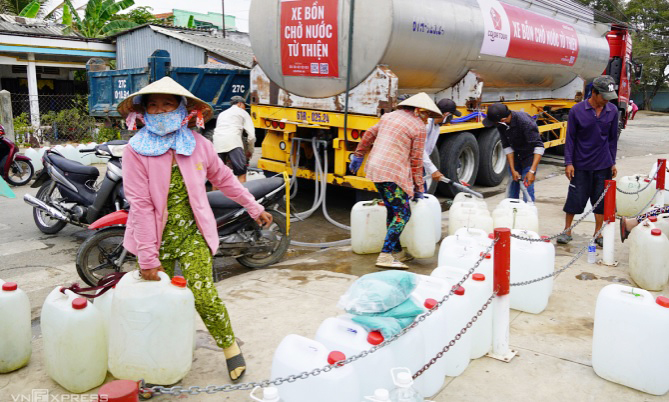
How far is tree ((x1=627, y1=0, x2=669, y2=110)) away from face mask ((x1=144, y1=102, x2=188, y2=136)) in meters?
35.5

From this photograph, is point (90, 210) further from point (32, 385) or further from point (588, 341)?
point (588, 341)

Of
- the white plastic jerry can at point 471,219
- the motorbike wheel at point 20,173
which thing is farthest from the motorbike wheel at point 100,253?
the motorbike wheel at point 20,173

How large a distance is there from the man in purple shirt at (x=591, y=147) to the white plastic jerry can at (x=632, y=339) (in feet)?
9.33

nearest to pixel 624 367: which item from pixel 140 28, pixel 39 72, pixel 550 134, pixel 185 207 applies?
pixel 185 207

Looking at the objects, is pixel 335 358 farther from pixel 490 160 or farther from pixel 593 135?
pixel 490 160

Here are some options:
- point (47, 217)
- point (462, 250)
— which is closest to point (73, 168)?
point (47, 217)

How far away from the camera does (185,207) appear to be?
3.16 metres

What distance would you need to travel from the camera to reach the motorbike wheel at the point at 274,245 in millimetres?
5477

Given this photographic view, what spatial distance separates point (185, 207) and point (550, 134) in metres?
10.3

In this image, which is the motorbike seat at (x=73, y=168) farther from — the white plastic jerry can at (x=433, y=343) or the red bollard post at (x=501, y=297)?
the red bollard post at (x=501, y=297)

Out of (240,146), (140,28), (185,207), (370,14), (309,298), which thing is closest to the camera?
(185,207)

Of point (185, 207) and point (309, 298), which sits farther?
point (309, 298)

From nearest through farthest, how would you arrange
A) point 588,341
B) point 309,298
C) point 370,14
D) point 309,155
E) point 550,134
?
1. point 588,341
2. point 309,298
3. point 370,14
4. point 309,155
5. point 550,134

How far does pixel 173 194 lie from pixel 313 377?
1324 mm
